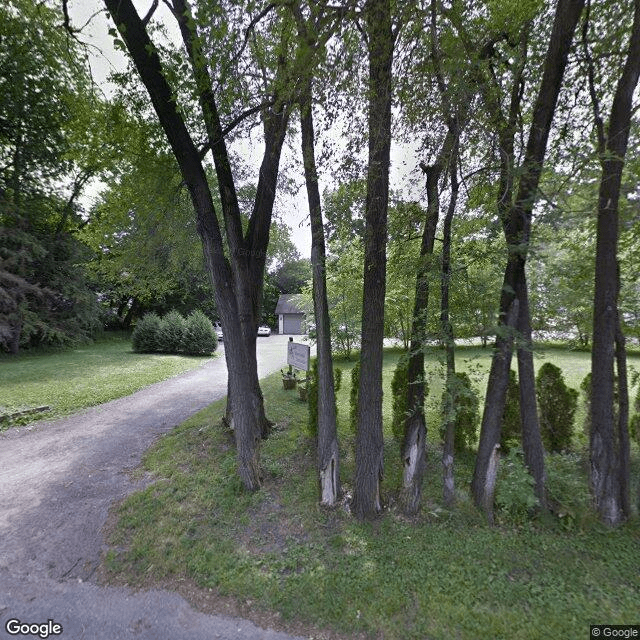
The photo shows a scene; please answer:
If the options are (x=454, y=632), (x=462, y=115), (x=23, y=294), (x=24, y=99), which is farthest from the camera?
(x=23, y=294)

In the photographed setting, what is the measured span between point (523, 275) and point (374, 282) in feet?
5.00

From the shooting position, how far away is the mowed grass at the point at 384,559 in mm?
2346

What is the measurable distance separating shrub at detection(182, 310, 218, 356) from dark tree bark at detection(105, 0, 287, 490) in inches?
481

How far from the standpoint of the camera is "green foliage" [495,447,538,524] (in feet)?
10.8

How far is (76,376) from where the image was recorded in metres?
10.6

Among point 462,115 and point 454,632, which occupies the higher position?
point 462,115

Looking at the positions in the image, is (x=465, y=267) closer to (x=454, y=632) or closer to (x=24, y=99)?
(x=454, y=632)

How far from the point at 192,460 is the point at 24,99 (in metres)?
15.3

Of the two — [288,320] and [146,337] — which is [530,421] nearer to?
[146,337]

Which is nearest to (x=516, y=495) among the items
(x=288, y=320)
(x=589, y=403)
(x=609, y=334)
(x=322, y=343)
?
(x=589, y=403)

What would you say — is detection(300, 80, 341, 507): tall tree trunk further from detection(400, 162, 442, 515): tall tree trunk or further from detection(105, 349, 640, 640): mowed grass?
detection(400, 162, 442, 515): tall tree trunk

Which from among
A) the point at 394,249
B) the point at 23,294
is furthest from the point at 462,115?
the point at 23,294

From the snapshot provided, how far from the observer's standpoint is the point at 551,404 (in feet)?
16.4

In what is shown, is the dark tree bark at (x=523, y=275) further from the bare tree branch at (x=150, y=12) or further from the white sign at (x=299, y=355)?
the bare tree branch at (x=150, y=12)
